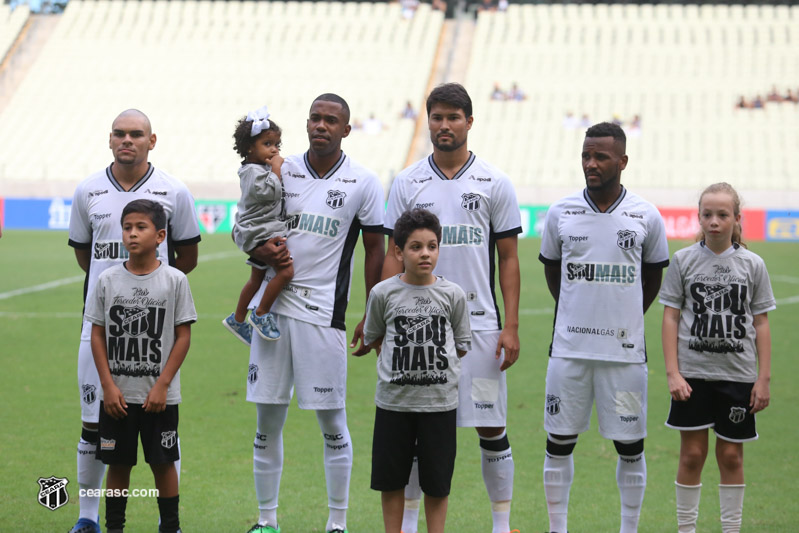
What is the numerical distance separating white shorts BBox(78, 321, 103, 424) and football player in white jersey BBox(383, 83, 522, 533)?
1602 millimetres

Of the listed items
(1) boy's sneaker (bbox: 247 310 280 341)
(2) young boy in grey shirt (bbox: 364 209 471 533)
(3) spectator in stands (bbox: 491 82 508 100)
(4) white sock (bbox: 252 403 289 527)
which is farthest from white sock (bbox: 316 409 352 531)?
(3) spectator in stands (bbox: 491 82 508 100)

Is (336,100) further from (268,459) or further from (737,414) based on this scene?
(737,414)

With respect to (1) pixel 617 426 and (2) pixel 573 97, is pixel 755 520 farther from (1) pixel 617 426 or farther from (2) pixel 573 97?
(2) pixel 573 97

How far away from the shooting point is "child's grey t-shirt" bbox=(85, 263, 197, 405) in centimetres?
470

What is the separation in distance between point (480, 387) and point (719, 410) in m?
1.27

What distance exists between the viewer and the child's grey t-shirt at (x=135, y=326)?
470 cm

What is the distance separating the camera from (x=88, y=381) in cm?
503

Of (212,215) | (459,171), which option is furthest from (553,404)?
(212,215)

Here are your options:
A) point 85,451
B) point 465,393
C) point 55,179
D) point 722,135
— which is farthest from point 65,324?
point 722,135

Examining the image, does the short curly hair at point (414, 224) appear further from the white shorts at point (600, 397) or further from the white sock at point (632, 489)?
the white sock at point (632, 489)

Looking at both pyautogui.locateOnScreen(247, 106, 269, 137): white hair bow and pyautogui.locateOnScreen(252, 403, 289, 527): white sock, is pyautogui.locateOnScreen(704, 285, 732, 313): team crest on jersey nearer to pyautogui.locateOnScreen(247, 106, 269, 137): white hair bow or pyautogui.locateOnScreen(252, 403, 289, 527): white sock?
pyautogui.locateOnScreen(252, 403, 289, 527): white sock

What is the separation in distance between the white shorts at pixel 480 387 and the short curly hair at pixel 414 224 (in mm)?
722

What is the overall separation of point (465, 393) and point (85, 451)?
2.06m

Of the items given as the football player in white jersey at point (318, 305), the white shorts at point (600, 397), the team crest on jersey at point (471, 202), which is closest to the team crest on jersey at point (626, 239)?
the white shorts at point (600, 397)
